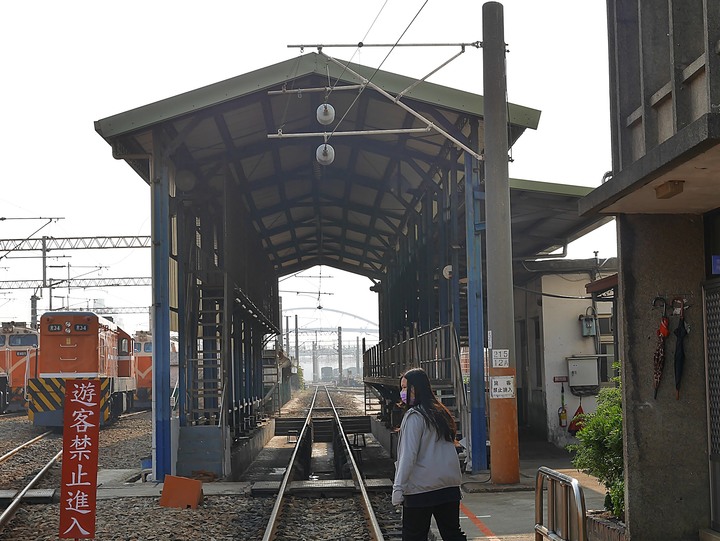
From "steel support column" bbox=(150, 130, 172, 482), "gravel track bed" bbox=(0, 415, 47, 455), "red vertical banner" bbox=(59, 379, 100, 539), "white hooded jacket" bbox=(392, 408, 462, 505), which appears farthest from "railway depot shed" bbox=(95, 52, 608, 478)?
"white hooded jacket" bbox=(392, 408, 462, 505)

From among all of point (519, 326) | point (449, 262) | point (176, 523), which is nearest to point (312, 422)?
point (519, 326)

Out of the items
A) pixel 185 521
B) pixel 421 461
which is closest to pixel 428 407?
pixel 421 461

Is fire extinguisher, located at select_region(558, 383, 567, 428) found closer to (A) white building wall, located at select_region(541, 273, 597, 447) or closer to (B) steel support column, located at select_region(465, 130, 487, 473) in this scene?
(A) white building wall, located at select_region(541, 273, 597, 447)

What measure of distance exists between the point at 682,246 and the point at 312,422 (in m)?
21.6

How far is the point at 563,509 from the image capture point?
6.84 m

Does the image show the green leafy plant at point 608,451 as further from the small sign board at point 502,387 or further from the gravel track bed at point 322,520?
the small sign board at point 502,387

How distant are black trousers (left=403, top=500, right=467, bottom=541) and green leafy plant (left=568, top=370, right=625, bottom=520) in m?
2.01

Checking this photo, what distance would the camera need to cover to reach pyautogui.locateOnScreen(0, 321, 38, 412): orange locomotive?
108ft

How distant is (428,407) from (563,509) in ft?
4.31

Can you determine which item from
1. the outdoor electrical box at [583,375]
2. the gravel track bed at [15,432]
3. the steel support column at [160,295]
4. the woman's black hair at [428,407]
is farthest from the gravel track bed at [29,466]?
the woman's black hair at [428,407]

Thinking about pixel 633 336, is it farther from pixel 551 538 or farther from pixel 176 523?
pixel 176 523

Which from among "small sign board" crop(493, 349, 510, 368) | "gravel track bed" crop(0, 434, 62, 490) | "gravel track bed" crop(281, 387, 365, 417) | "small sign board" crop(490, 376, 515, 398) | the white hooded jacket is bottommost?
"gravel track bed" crop(281, 387, 365, 417)

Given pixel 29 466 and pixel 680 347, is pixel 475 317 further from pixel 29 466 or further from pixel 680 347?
pixel 29 466

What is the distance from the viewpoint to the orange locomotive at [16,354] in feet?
108
